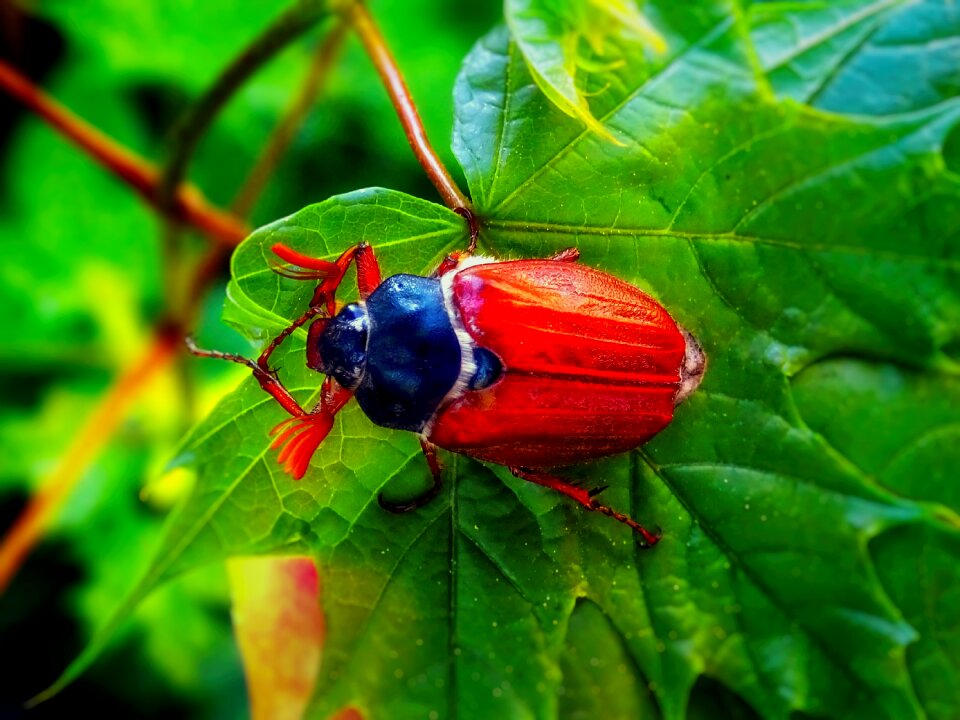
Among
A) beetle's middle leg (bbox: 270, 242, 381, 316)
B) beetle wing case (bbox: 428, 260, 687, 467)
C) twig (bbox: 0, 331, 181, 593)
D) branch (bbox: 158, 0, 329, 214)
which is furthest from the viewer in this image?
twig (bbox: 0, 331, 181, 593)

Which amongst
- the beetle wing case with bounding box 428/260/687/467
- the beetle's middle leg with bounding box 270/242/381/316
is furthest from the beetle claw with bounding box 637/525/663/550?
the beetle's middle leg with bounding box 270/242/381/316

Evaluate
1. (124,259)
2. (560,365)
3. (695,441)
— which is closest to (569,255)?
(560,365)

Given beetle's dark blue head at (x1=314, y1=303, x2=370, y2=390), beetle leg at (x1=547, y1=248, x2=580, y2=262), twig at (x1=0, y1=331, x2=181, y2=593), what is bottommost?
twig at (x1=0, y1=331, x2=181, y2=593)

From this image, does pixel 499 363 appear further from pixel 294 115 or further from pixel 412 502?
pixel 294 115

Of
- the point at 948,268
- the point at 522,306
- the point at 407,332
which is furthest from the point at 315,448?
the point at 948,268

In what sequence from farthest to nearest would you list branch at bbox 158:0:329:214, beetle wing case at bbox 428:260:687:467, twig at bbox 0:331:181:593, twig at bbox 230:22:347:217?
twig at bbox 230:22:347:217, twig at bbox 0:331:181:593, branch at bbox 158:0:329:214, beetle wing case at bbox 428:260:687:467

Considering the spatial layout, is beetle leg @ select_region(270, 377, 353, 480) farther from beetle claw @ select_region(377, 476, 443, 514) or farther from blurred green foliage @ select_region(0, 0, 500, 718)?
blurred green foliage @ select_region(0, 0, 500, 718)

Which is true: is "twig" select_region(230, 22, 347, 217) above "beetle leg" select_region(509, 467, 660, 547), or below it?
above

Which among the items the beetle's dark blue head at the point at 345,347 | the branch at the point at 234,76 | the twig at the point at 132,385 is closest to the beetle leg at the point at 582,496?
the beetle's dark blue head at the point at 345,347
